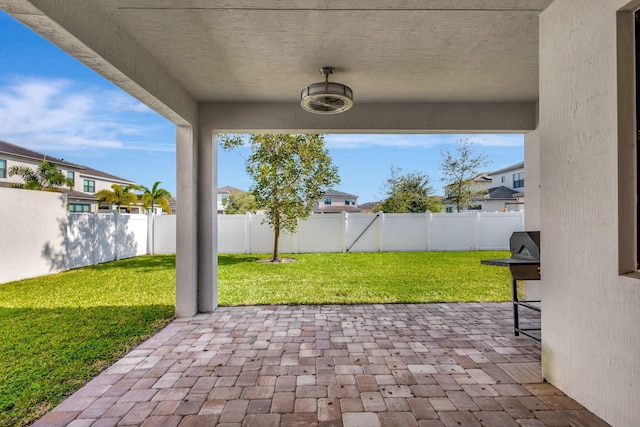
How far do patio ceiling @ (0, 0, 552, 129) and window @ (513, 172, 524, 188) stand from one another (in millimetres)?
21640

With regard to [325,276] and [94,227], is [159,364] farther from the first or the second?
[94,227]

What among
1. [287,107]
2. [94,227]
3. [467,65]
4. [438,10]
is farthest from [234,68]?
[94,227]

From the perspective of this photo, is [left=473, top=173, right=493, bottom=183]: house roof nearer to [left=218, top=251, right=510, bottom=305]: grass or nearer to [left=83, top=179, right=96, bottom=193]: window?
[left=218, top=251, right=510, bottom=305]: grass

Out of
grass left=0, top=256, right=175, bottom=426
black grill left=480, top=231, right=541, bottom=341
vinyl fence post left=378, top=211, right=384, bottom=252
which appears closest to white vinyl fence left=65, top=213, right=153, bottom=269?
grass left=0, top=256, right=175, bottom=426

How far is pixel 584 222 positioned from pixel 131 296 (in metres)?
6.07

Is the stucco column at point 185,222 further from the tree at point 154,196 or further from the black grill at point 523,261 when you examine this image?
the tree at point 154,196

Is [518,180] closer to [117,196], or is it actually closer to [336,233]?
[336,233]

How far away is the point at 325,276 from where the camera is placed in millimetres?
7105

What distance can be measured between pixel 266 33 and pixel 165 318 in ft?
11.9

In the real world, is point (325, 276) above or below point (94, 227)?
below

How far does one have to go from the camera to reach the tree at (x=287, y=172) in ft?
28.7

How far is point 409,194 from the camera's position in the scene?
55.8 feet

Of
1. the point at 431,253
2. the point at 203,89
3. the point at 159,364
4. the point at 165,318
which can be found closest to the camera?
the point at 159,364

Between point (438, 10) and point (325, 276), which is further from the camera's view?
point (325, 276)
